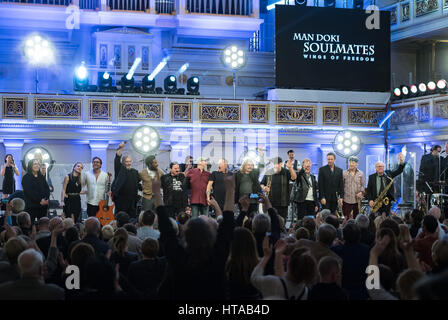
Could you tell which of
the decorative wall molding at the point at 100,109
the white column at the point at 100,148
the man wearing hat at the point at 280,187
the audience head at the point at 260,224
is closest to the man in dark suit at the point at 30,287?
the audience head at the point at 260,224

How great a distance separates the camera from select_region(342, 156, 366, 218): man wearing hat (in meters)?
12.8

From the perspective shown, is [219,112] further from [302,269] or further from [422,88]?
[302,269]

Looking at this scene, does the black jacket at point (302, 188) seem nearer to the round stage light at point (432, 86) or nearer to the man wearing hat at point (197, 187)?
the man wearing hat at point (197, 187)

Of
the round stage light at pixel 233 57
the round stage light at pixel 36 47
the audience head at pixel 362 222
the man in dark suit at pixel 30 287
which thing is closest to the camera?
the man in dark suit at pixel 30 287

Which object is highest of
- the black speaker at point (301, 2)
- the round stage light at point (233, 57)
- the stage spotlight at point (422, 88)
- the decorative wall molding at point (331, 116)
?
the black speaker at point (301, 2)

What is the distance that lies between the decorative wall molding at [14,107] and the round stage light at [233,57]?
6034 mm

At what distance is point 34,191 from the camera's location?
472 inches

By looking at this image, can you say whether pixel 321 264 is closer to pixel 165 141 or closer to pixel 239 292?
pixel 239 292

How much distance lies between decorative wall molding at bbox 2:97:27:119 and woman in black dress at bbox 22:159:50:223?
5.90 metres

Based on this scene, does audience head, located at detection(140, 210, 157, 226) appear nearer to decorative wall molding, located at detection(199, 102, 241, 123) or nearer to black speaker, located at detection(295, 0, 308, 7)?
decorative wall molding, located at detection(199, 102, 241, 123)

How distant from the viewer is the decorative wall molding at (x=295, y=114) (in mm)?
19375

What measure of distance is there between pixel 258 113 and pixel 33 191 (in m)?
8.67

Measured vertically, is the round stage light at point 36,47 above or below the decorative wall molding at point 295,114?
above
